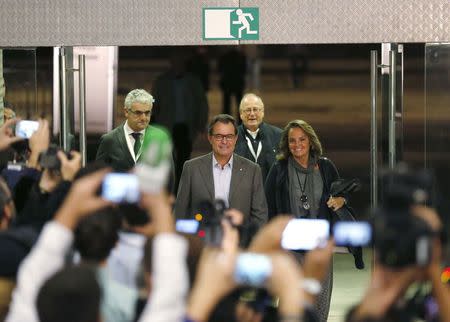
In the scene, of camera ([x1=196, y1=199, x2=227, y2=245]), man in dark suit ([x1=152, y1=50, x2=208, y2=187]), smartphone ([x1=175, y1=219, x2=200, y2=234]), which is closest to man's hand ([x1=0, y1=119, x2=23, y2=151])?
smartphone ([x1=175, y1=219, x2=200, y2=234])

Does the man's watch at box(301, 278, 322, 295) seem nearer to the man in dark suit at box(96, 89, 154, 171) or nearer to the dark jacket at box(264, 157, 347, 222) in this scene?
the dark jacket at box(264, 157, 347, 222)

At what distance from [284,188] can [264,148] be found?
1154 mm

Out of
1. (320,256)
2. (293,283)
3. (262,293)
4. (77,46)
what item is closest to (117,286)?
(262,293)

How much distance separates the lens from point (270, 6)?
823 cm

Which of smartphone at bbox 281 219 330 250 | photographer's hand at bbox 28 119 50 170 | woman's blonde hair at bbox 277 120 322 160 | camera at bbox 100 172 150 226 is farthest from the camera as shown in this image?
woman's blonde hair at bbox 277 120 322 160

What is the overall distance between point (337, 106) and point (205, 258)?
834 inches

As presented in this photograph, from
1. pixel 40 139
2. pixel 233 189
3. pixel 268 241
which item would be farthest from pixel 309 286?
pixel 233 189

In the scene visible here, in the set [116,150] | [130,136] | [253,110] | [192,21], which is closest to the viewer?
[192,21]

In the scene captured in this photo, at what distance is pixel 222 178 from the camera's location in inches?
324

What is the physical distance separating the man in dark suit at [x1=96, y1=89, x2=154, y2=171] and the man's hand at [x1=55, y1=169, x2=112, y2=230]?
15.6 feet

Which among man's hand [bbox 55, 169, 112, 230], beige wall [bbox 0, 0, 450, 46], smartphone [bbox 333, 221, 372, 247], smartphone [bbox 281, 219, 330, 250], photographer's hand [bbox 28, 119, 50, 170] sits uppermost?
beige wall [bbox 0, 0, 450, 46]

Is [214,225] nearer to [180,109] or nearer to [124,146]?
[124,146]

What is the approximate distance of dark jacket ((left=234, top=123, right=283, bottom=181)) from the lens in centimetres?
943

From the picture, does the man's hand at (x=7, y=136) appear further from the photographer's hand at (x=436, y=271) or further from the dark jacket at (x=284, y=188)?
the photographer's hand at (x=436, y=271)
